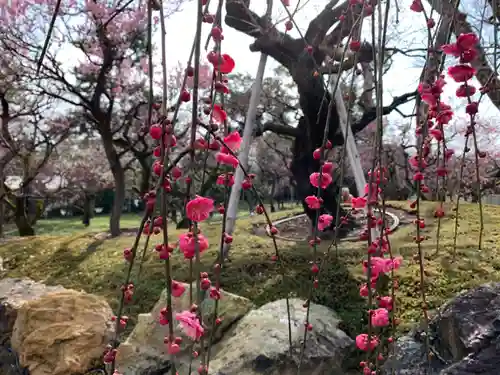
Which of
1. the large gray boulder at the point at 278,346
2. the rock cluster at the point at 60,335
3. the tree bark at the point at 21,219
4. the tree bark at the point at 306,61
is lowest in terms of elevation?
the rock cluster at the point at 60,335

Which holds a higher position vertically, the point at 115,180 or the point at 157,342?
the point at 115,180

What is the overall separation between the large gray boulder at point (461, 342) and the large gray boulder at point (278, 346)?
0.41 m

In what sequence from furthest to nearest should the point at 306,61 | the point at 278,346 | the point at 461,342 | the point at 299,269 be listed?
the point at 306,61, the point at 299,269, the point at 278,346, the point at 461,342

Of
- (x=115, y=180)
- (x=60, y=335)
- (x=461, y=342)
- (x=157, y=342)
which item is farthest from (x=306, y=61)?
(x=115, y=180)

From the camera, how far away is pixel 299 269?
3.52m

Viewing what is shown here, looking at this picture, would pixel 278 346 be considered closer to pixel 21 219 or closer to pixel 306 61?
pixel 306 61

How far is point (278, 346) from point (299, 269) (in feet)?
5.00

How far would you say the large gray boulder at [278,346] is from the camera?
1.95m

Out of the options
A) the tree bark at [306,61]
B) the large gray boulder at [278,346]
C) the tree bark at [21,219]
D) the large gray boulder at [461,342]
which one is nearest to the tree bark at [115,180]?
the tree bark at [21,219]

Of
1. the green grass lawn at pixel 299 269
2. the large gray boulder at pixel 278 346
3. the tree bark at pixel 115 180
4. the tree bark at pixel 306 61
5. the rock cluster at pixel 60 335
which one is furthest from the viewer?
the tree bark at pixel 115 180

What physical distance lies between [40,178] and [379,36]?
1559 centimetres

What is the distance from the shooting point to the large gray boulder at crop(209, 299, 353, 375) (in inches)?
76.9

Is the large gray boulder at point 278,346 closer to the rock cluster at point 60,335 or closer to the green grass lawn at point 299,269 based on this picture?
the green grass lawn at point 299,269

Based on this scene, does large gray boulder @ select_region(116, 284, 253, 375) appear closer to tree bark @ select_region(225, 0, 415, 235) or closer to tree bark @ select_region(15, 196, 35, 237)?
tree bark @ select_region(225, 0, 415, 235)
